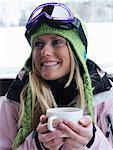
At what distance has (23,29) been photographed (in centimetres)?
161

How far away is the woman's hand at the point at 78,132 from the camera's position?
893 millimetres

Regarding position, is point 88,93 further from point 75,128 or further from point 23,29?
point 23,29

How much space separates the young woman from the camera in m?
1.13

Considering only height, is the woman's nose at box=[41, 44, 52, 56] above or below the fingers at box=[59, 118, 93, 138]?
above

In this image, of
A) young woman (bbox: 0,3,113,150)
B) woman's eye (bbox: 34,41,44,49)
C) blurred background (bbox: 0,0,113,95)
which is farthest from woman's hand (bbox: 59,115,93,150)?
blurred background (bbox: 0,0,113,95)

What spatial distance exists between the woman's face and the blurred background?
0.46m

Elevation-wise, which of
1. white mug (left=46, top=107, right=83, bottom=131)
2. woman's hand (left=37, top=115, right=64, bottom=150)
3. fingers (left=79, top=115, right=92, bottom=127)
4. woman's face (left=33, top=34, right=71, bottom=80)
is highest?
woman's face (left=33, top=34, right=71, bottom=80)

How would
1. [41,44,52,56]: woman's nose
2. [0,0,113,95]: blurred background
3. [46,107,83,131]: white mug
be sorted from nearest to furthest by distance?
[46,107,83,131]: white mug
[41,44,52,56]: woman's nose
[0,0,113,95]: blurred background

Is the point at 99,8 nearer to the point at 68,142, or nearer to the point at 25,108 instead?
the point at 25,108

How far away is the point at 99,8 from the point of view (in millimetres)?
1626

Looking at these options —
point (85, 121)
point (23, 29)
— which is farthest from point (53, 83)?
point (23, 29)

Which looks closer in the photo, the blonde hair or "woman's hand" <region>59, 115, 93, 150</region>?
"woman's hand" <region>59, 115, 93, 150</region>

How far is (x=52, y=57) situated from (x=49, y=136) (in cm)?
31

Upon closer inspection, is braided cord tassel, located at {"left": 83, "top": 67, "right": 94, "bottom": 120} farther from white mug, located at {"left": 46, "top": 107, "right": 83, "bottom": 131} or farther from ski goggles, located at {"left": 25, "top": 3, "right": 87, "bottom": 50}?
white mug, located at {"left": 46, "top": 107, "right": 83, "bottom": 131}
